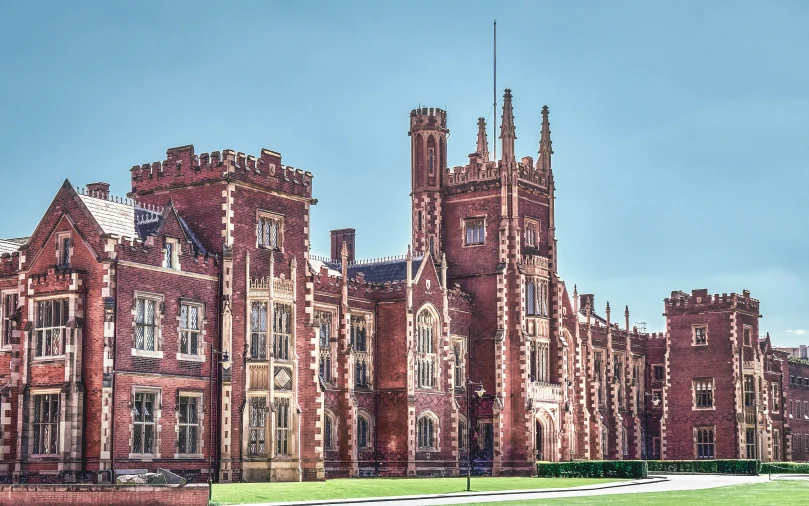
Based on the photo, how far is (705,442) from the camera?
82.4 metres

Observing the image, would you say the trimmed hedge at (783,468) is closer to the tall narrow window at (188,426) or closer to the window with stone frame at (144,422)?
the tall narrow window at (188,426)

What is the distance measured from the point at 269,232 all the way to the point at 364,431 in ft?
46.3

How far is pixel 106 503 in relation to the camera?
3231 cm

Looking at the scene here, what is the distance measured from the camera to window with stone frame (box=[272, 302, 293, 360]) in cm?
4847

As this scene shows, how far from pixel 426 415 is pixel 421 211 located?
12970 mm

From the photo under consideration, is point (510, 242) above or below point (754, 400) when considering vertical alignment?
above

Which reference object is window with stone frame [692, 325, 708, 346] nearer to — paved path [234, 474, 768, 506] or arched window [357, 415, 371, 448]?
paved path [234, 474, 768, 506]

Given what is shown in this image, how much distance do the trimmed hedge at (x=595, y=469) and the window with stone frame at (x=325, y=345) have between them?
453 inches

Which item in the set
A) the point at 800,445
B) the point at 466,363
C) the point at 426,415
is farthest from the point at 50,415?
the point at 800,445

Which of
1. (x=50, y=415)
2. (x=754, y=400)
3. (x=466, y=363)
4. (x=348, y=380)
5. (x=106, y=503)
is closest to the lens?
(x=106, y=503)

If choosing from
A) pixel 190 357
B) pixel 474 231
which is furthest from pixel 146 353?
pixel 474 231

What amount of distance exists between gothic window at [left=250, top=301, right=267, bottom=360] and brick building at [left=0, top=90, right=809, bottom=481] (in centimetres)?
11

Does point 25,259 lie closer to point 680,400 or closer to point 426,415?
point 426,415

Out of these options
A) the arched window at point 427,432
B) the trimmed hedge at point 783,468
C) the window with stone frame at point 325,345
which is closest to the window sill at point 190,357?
the window with stone frame at point 325,345
